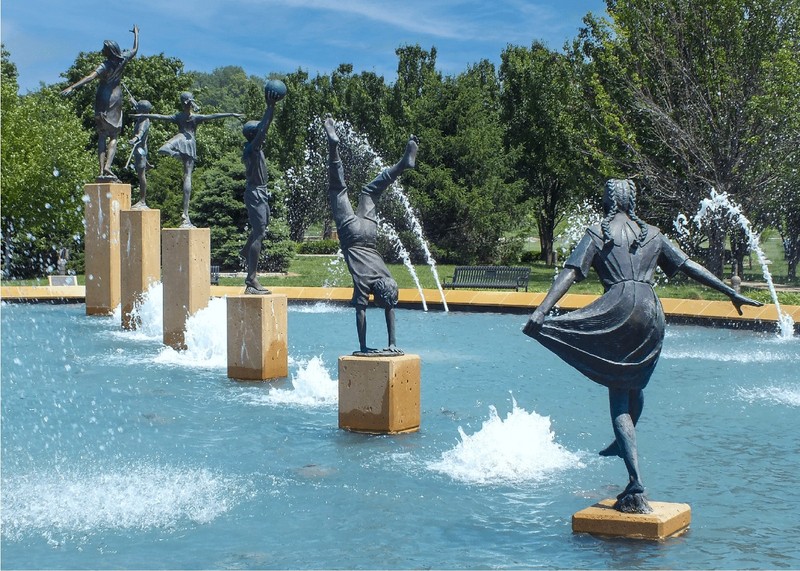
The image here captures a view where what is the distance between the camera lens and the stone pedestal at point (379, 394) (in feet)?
31.5

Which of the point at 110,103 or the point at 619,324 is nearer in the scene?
the point at 619,324

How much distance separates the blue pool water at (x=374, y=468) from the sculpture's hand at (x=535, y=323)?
131 centimetres

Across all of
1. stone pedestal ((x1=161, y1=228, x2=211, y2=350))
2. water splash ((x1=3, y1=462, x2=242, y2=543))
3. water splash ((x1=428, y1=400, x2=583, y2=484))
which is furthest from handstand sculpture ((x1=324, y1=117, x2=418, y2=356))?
stone pedestal ((x1=161, y1=228, x2=211, y2=350))

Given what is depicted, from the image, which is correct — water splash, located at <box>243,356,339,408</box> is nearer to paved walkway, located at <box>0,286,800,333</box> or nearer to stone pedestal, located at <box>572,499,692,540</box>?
stone pedestal, located at <box>572,499,692,540</box>

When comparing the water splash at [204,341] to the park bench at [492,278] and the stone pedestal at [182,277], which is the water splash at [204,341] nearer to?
the stone pedestal at [182,277]

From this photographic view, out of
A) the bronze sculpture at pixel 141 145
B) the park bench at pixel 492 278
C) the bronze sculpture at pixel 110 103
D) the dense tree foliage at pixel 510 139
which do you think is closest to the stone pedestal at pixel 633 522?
the bronze sculpture at pixel 141 145

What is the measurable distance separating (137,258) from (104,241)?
2066mm

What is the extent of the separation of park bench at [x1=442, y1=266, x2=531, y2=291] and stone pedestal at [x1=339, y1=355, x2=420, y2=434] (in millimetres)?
14675

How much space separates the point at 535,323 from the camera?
20.2 ft

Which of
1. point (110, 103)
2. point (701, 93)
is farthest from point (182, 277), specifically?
point (701, 93)

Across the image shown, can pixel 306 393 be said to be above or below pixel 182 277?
below

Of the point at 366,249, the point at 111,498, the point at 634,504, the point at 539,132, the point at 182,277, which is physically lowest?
the point at 111,498

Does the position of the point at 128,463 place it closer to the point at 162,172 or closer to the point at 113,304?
the point at 113,304

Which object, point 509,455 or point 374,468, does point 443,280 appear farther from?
point 374,468
